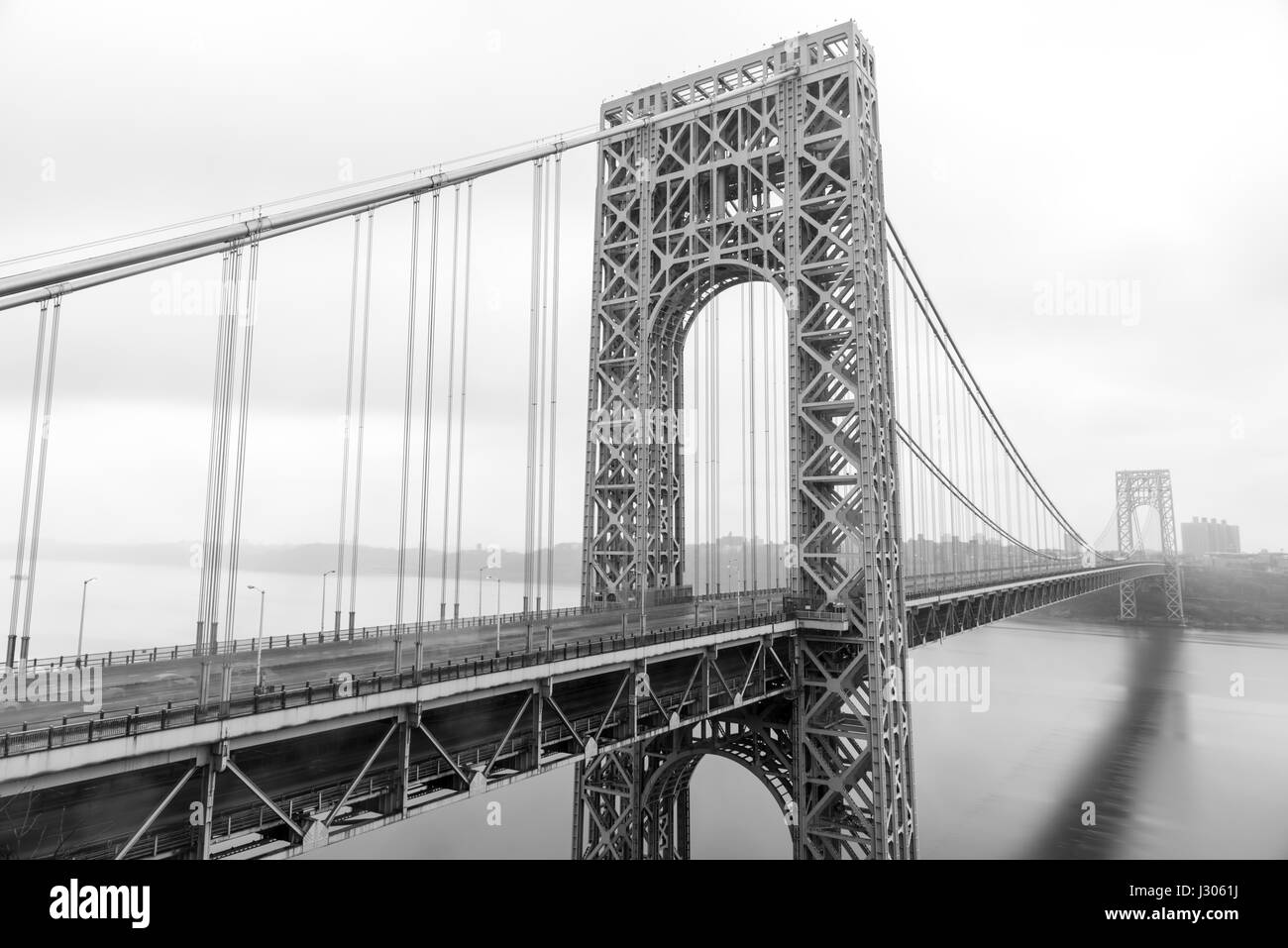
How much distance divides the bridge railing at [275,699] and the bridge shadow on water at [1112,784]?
121 feet

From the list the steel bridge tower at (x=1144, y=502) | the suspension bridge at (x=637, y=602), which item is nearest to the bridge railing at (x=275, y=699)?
the suspension bridge at (x=637, y=602)

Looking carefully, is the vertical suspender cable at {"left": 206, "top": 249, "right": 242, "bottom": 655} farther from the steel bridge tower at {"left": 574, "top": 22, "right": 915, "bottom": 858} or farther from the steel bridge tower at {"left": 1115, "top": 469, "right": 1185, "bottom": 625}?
the steel bridge tower at {"left": 1115, "top": 469, "right": 1185, "bottom": 625}

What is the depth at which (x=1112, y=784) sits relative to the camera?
54594 millimetres

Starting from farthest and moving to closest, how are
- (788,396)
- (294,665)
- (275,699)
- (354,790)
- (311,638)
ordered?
(788,396)
(311,638)
(294,665)
(354,790)
(275,699)

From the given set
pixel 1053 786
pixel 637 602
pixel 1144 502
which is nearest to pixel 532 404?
pixel 637 602

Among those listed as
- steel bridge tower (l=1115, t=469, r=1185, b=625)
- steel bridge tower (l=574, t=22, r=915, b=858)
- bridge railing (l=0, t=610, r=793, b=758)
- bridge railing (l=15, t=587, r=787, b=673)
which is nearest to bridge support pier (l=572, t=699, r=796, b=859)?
steel bridge tower (l=574, t=22, r=915, b=858)

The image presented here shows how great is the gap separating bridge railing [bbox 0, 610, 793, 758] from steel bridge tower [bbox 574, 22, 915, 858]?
9.77 meters

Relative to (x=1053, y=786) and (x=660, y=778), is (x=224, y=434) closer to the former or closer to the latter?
(x=660, y=778)

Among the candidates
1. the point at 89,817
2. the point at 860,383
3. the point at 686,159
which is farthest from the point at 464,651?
the point at 686,159

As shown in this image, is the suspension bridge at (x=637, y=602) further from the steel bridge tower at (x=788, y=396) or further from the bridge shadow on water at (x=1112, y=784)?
the bridge shadow on water at (x=1112, y=784)

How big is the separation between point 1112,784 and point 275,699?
62.0 meters

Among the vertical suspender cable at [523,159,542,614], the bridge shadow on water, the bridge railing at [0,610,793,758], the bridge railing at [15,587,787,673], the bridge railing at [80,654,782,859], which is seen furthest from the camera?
the bridge shadow on water

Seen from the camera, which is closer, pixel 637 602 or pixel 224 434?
pixel 224 434

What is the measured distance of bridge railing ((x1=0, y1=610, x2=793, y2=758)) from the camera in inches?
374
